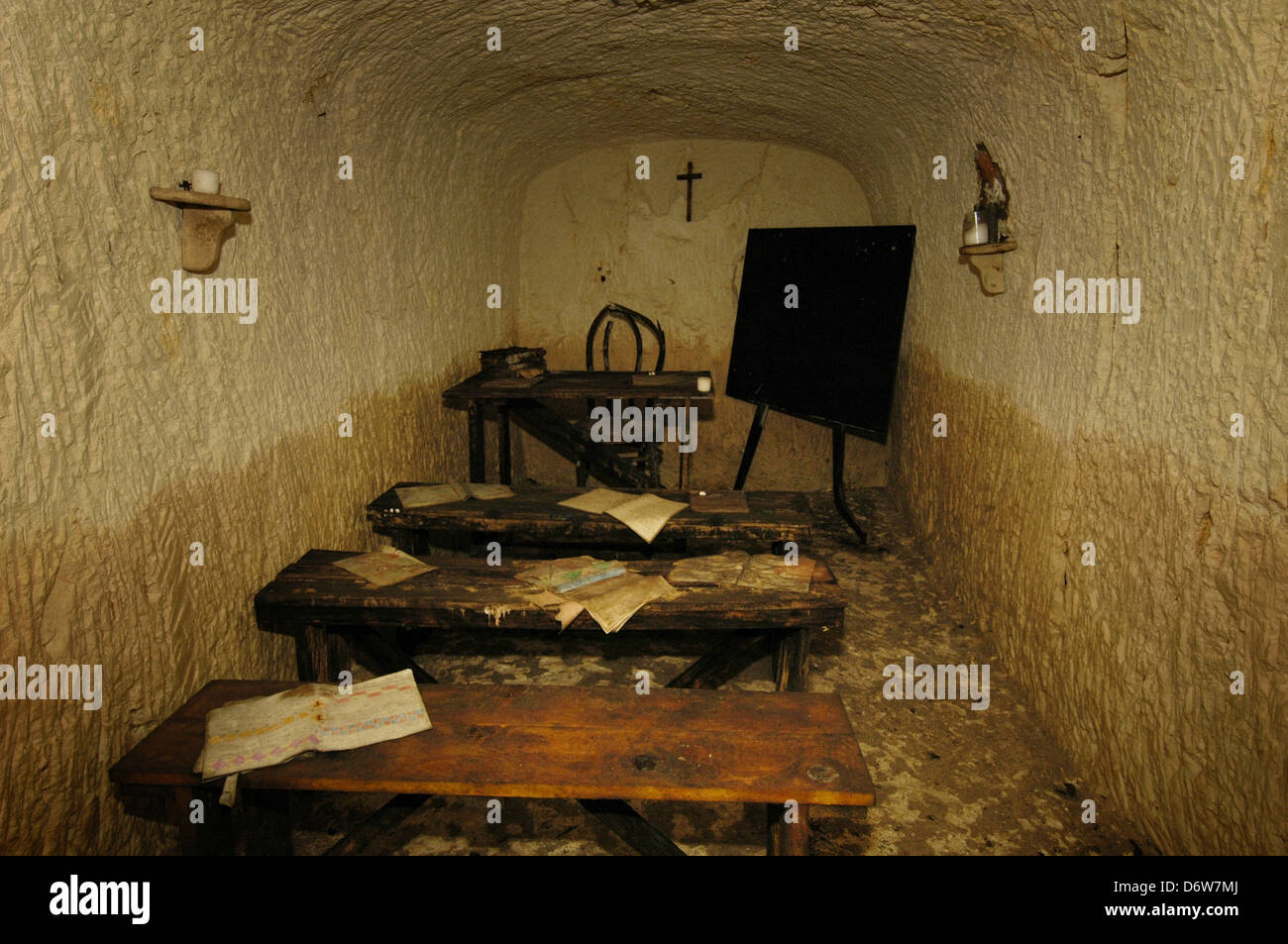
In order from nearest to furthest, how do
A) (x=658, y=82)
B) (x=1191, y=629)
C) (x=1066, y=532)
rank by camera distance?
(x=1191, y=629) → (x=1066, y=532) → (x=658, y=82)

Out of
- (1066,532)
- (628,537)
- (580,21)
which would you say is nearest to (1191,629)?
(1066,532)

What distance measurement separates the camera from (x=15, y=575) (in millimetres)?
1535

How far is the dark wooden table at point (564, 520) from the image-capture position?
301 cm

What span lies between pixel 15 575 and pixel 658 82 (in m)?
3.57

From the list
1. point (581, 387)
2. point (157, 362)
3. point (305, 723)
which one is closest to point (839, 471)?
point (581, 387)

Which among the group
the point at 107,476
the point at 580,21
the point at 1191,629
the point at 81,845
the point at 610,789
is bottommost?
the point at 81,845

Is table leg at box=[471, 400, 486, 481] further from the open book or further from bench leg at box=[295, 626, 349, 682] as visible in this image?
bench leg at box=[295, 626, 349, 682]

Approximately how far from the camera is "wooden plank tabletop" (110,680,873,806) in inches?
65.0

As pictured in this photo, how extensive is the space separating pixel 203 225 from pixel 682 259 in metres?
4.03

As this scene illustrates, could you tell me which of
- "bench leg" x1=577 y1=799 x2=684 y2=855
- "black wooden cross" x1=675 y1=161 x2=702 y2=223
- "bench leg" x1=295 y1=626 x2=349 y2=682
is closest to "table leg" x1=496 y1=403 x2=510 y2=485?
"black wooden cross" x1=675 y1=161 x2=702 y2=223

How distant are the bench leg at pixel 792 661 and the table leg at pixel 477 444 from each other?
7.66 feet

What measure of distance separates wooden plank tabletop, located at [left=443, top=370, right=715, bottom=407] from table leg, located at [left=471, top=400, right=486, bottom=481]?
0.28ft

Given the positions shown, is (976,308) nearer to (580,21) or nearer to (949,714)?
(949,714)

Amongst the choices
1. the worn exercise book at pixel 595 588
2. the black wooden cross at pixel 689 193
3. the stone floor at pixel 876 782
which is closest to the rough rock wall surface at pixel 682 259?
the black wooden cross at pixel 689 193
